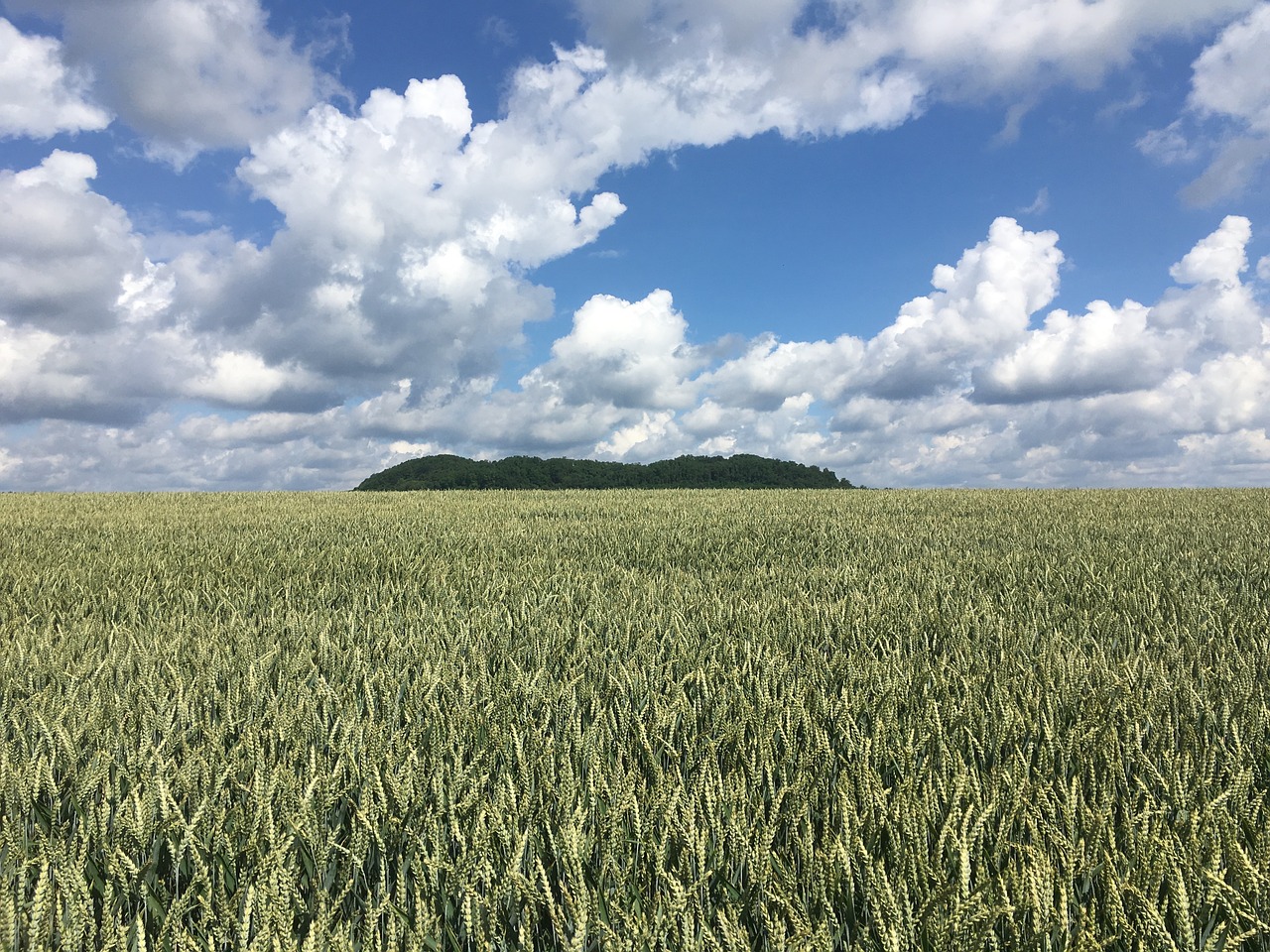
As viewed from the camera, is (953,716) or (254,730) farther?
(953,716)

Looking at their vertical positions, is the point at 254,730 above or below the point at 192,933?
above

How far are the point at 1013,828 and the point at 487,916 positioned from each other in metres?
1.07

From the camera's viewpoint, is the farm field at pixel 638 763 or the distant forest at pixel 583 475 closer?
the farm field at pixel 638 763

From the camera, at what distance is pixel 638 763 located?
1927 mm

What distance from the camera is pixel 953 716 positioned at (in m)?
2.13

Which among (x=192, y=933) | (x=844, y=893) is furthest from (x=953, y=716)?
(x=192, y=933)

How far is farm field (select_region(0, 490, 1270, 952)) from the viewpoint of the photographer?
1.19 m

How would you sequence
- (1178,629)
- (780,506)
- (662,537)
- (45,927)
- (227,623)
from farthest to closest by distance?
(780,506) < (662,537) < (227,623) < (1178,629) < (45,927)

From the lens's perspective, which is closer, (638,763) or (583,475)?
(638,763)

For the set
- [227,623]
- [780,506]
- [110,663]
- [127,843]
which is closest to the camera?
[127,843]

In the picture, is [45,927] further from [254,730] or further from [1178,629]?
[1178,629]

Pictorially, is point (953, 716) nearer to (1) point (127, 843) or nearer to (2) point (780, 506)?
(1) point (127, 843)

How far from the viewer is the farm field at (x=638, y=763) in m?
1.19

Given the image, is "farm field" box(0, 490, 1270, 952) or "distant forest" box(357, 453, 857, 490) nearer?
"farm field" box(0, 490, 1270, 952)
